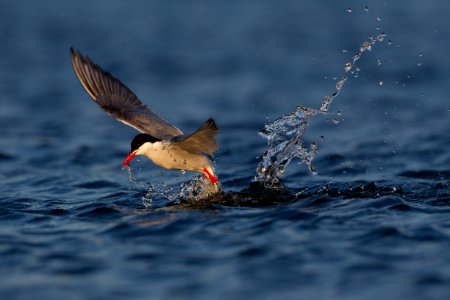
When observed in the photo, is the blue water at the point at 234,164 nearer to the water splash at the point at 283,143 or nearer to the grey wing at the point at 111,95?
the water splash at the point at 283,143

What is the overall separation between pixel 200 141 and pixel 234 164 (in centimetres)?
325

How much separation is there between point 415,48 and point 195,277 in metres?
14.5

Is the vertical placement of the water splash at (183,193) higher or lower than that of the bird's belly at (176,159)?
lower

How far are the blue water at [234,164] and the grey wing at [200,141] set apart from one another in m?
0.63

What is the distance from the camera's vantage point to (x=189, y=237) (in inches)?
310

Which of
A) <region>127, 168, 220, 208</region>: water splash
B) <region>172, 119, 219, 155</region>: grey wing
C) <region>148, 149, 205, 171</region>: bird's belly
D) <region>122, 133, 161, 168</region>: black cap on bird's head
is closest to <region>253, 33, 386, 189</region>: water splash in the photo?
<region>127, 168, 220, 208</region>: water splash

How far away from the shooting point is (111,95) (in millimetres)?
9852

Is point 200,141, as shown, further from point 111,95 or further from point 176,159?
point 111,95

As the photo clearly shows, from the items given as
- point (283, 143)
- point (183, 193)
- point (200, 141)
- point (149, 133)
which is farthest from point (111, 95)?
point (283, 143)

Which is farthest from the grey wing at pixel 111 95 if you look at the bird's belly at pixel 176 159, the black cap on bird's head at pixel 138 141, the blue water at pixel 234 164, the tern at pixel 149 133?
the blue water at pixel 234 164

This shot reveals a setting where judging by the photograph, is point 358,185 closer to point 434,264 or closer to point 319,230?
point 319,230

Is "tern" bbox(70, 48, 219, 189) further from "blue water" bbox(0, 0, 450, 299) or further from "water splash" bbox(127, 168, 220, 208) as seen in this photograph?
"blue water" bbox(0, 0, 450, 299)

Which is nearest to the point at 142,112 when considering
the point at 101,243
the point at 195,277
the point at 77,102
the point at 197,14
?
the point at 101,243

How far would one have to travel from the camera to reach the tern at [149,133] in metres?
8.73
